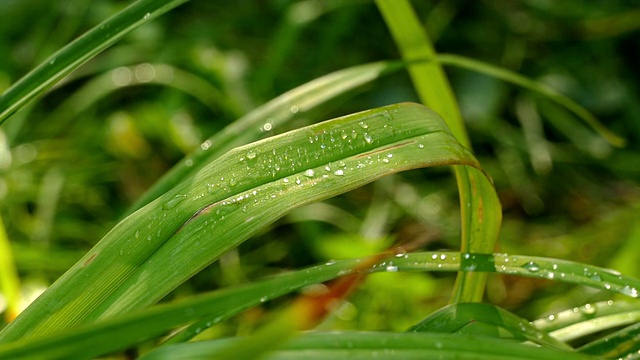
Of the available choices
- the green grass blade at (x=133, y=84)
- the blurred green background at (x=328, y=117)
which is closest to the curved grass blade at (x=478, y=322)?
the blurred green background at (x=328, y=117)

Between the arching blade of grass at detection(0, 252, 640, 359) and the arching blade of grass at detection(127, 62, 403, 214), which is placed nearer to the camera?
the arching blade of grass at detection(0, 252, 640, 359)

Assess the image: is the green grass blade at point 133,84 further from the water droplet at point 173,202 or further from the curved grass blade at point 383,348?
the curved grass blade at point 383,348

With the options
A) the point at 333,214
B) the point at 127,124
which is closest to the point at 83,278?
the point at 333,214

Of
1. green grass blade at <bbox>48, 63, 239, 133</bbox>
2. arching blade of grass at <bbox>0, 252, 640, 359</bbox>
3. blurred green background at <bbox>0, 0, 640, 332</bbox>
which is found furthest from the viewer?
green grass blade at <bbox>48, 63, 239, 133</bbox>

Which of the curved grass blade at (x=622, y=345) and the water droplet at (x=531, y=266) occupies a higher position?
the water droplet at (x=531, y=266)

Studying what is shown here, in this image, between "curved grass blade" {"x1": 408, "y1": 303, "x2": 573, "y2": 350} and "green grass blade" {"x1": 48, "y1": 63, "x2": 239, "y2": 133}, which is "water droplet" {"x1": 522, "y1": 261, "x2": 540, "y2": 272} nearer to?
"curved grass blade" {"x1": 408, "y1": 303, "x2": 573, "y2": 350}

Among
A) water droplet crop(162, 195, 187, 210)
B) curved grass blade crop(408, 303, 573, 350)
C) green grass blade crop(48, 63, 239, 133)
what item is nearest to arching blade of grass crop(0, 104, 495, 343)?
water droplet crop(162, 195, 187, 210)
